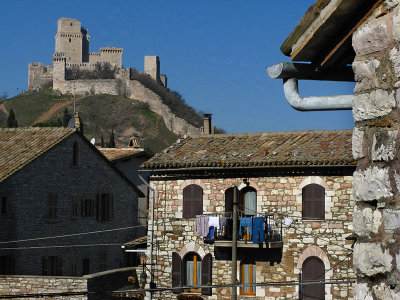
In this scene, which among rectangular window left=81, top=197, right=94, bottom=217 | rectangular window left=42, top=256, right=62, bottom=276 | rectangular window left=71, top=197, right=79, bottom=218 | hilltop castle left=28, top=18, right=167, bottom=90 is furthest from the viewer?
hilltop castle left=28, top=18, right=167, bottom=90

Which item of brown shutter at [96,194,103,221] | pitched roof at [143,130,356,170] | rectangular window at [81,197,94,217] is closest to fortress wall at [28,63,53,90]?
brown shutter at [96,194,103,221]

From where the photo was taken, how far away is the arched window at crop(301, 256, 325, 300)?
25000 mm

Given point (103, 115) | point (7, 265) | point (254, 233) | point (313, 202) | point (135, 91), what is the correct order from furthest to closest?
point (135, 91)
point (103, 115)
point (7, 265)
point (313, 202)
point (254, 233)

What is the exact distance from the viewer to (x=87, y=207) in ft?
111

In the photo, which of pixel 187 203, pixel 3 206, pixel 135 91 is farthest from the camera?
pixel 135 91

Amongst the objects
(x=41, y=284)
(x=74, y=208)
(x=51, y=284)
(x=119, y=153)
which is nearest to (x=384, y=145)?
(x=51, y=284)

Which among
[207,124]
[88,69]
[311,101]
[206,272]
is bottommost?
[206,272]

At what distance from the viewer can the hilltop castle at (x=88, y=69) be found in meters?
120

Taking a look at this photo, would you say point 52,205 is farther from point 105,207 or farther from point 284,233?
point 284,233

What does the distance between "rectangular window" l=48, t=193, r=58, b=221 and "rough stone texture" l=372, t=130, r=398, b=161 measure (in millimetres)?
27426

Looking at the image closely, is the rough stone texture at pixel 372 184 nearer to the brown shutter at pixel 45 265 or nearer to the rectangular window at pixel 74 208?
the brown shutter at pixel 45 265

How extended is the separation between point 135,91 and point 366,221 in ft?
396

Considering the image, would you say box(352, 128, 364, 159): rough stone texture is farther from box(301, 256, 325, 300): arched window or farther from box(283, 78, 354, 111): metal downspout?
box(301, 256, 325, 300): arched window

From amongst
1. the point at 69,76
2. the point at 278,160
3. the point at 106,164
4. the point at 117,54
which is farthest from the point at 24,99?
the point at 278,160
